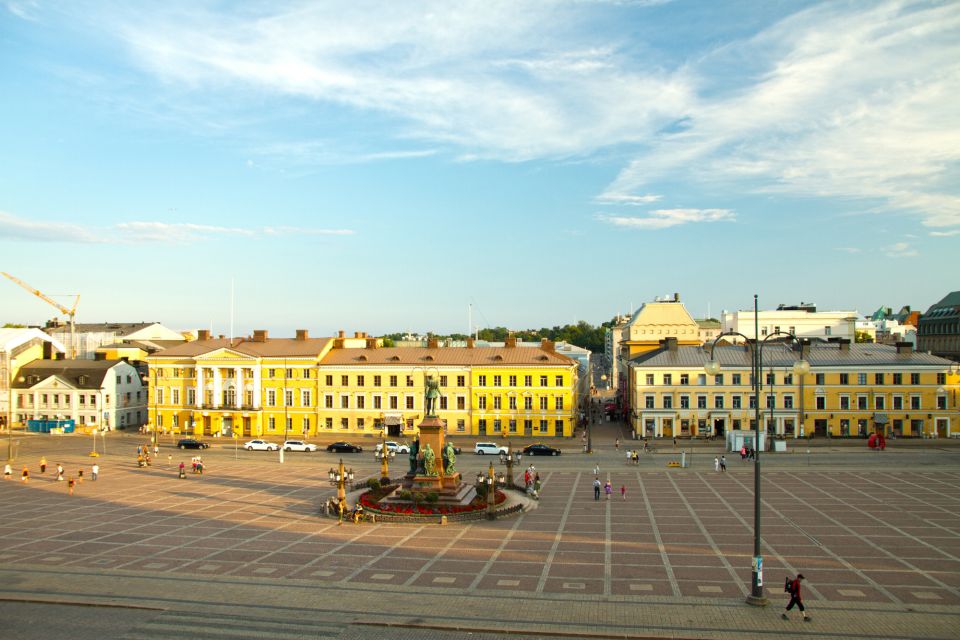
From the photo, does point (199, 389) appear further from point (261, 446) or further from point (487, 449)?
point (487, 449)

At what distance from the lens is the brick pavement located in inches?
961

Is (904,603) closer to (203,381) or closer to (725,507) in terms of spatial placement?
(725,507)

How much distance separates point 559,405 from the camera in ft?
257

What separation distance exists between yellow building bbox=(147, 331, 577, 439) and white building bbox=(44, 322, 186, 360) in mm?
48289

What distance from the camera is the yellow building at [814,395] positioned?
245 feet

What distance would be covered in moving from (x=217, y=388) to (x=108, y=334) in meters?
68.0

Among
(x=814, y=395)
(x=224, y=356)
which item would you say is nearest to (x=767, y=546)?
(x=814, y=395)

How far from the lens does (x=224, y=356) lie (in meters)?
84.1

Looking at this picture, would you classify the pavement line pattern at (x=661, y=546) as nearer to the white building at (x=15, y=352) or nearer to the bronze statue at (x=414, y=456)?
the bronze statue at (x=414, y=456)

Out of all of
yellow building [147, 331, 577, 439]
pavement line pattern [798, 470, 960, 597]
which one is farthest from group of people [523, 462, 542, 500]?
yellow building [147, 331, 577, 439]

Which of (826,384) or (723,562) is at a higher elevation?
(826,384)

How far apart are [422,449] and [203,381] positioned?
49.4m

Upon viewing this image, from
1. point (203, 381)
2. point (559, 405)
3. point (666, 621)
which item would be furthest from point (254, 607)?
point (203, 381)

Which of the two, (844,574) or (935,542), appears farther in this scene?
(935,542)
